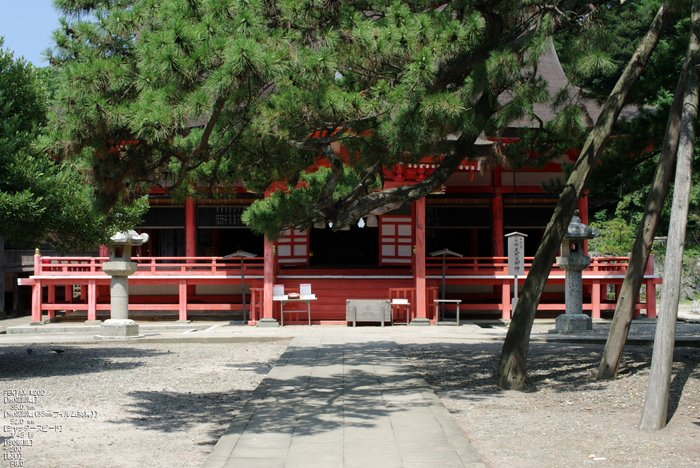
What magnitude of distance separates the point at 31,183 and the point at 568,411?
7.40 metres

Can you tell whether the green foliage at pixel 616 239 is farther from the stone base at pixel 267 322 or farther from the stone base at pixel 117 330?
the stone base at pixel 117 330

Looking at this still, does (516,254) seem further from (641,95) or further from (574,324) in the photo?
(641,95)

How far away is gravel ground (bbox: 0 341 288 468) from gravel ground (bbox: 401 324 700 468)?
2475 mm

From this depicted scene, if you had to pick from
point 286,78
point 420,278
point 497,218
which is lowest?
point 420,278

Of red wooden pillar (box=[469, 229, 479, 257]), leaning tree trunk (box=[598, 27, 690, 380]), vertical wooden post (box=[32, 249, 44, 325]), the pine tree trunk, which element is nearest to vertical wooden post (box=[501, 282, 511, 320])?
red wooden pillar (box=[469, 229, 479, 257])

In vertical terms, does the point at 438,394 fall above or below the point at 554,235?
below

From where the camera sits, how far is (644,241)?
708 centimetres

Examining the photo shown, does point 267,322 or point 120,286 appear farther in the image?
point 267,322

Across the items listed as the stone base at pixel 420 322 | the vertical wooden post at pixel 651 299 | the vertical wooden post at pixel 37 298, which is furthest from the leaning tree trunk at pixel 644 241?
the vertical wooden post at pixel 37 298

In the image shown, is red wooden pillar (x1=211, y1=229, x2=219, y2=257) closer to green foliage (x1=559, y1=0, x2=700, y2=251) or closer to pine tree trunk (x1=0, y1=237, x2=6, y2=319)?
pine tree trunk (x1=0, y1=237, x2=6, y2=319)

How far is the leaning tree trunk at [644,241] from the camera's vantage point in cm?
656

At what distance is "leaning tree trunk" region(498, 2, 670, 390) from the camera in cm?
723

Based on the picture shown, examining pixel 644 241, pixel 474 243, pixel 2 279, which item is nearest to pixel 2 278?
pixel 2 279

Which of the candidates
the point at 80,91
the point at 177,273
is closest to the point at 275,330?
the point at 177,273
